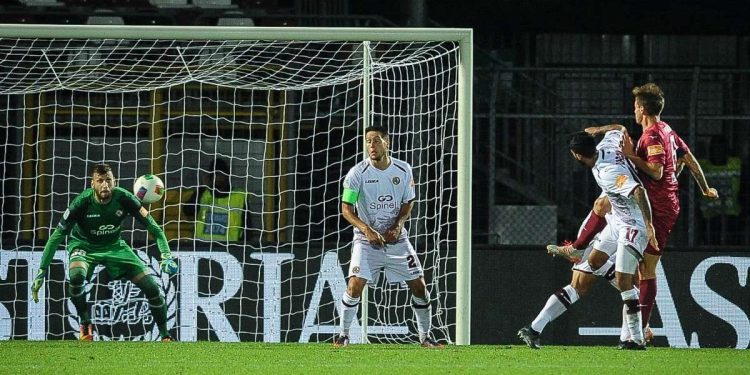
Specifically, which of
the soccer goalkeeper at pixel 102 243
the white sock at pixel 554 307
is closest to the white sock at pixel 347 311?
the white sock at pixel 554 307

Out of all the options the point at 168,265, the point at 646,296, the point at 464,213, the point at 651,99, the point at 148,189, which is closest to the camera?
the point at 651,99

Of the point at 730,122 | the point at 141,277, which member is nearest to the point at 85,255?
the point at 141,277

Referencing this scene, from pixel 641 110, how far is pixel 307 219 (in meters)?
5.01

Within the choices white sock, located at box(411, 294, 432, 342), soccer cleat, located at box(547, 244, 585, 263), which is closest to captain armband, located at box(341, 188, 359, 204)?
white sock, located at box(411, 294, 432, 342)

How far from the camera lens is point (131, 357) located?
9602mm

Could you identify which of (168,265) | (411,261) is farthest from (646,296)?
(168,265)

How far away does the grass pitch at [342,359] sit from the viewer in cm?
880

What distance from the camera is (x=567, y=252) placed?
1057 cm

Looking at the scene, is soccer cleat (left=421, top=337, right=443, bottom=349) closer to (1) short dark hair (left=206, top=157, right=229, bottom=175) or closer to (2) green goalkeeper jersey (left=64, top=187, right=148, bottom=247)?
(2) green goalkeeper jersey (left=64, top=187, right=148, bottom=247)

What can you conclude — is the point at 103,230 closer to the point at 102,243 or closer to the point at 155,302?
the point at 102,243

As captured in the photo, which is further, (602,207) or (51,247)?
(51,247)

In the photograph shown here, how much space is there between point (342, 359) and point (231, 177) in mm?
5089

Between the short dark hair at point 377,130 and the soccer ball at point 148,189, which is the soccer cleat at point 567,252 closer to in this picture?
the short dark hair at point 377,130

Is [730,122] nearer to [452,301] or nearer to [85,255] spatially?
[452,301]
